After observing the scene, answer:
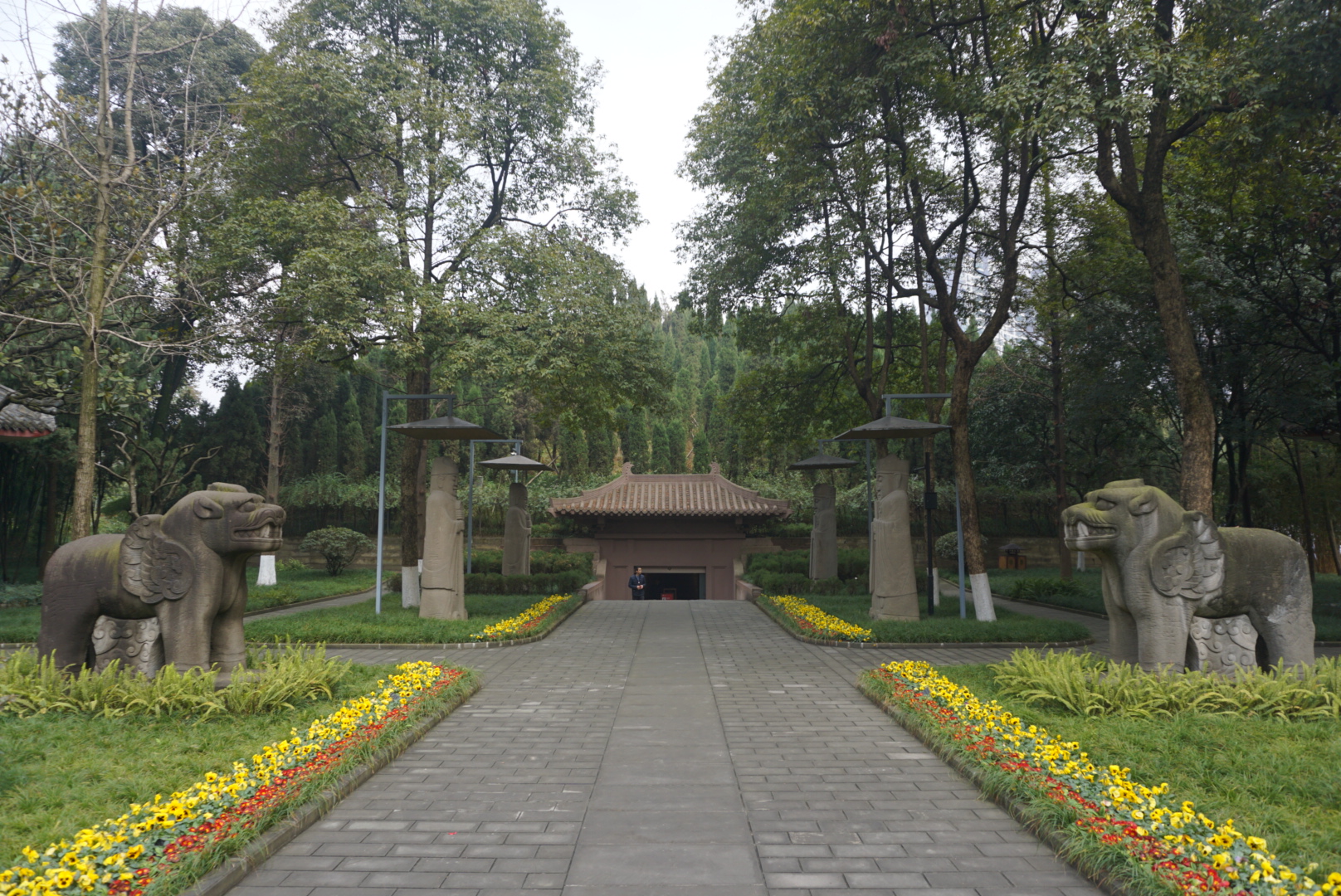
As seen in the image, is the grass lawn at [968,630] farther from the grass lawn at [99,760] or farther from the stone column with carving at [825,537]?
the grass lawn at [99,760]

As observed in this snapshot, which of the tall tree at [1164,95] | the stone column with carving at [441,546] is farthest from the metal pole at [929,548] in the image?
the stone column with carving at [441,546]

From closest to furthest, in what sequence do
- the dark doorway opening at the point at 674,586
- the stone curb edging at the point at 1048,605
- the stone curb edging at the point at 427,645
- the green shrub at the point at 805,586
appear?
the stone curb edging at the point at 427,645
the stone curb edging at the point at 1048,605
the green shrub at the point at 805,586
the dark doorway opening at the point at 674,586

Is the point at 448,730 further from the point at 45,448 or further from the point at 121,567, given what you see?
the point at 45,448

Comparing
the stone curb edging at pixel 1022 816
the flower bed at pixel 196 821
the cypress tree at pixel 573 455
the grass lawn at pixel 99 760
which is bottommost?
the stone curb edging at pixel 1022 816

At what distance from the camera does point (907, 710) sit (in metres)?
6.05

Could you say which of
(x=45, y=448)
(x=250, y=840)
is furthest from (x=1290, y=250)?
(x=45, y=448)

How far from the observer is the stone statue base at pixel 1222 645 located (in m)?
6.59

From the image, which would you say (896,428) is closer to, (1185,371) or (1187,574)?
(1185,371)

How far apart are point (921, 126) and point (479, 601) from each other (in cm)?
1166

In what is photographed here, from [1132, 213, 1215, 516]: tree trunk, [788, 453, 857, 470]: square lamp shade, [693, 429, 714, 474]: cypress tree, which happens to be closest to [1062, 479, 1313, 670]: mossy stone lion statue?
[1132, 213, 1215, 516]: tree trunk

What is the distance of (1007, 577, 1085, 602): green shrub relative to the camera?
1694 centimetres

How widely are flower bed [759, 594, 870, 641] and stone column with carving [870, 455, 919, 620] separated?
0.86m

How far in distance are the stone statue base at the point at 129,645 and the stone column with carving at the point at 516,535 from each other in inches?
442

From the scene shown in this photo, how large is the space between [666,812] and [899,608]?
830 cm
